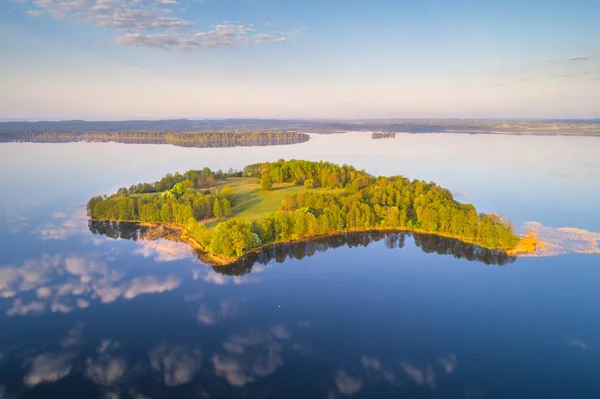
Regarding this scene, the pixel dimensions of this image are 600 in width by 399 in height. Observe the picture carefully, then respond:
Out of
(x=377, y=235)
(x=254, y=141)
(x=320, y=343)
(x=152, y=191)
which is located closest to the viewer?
(x=320, y=343)

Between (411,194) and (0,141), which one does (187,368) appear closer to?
(411,194)

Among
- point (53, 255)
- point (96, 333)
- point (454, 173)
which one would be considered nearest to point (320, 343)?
point (96, 333)

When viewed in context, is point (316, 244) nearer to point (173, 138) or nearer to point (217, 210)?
point (217, 210)

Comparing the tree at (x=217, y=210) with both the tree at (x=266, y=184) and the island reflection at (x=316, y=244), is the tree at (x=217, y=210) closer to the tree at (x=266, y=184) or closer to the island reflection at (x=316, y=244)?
the island reflection at (x=316, y=244)

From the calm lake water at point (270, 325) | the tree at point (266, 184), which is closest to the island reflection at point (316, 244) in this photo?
the calm lake water at point (270, 325)

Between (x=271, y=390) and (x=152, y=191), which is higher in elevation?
(x=152, y=191)

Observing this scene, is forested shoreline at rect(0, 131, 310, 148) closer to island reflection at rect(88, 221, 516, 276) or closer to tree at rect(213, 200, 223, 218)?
tree at rect(213, 200, 223, 218)
